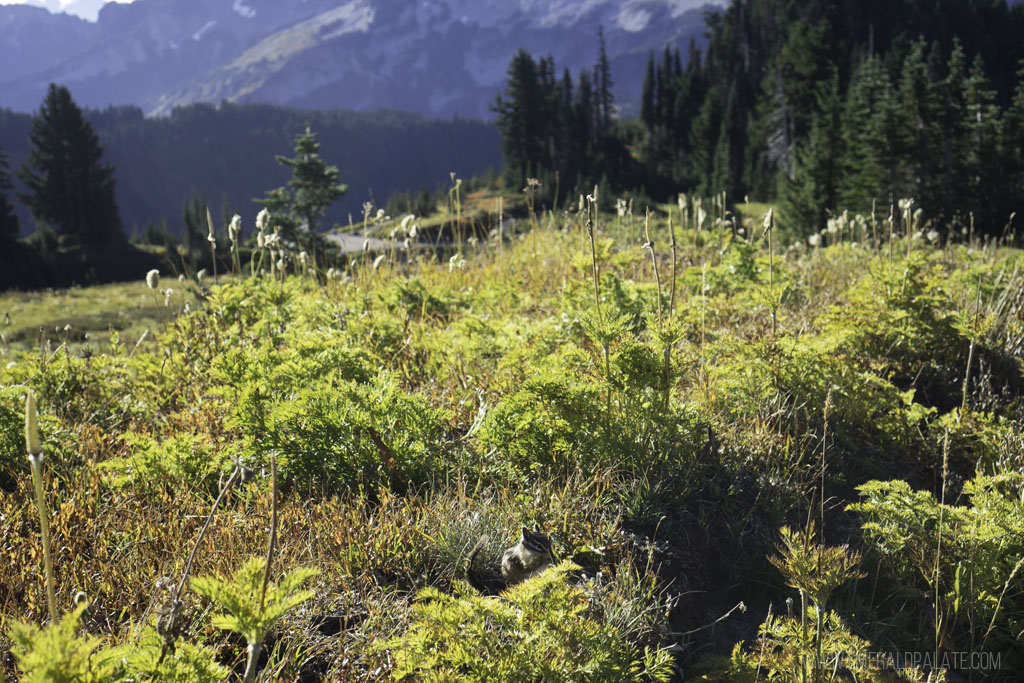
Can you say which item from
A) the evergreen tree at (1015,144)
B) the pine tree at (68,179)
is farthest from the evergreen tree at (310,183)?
the pine tree at (68,179)

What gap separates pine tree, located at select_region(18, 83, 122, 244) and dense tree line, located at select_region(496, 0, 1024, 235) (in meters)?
37.7

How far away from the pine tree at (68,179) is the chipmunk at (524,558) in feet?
207

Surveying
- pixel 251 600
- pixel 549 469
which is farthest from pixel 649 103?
pixel 251 600

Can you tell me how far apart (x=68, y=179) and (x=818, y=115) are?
207ft

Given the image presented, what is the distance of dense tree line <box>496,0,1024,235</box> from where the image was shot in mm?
33031

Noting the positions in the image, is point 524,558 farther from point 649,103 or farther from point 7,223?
point 649,103

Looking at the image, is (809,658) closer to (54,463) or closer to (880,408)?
(880,408)

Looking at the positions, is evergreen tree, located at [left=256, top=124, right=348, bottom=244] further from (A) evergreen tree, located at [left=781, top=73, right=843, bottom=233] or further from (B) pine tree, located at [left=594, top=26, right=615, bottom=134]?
(B) pine tree, located at [left=594, top=26, right=615, bottom=134]

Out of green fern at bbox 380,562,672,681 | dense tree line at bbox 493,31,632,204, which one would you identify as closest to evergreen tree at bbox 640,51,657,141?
dense tree line at bbox 493,31,632,204

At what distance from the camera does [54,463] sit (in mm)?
2855

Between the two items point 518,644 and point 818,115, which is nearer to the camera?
point 518,644

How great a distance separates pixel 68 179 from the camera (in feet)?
181

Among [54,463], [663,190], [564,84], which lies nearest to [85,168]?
[564,84]

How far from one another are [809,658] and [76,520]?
2737 millimetres
